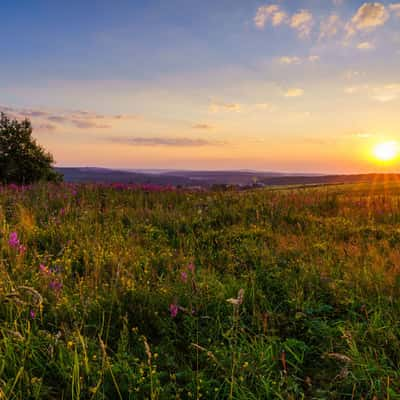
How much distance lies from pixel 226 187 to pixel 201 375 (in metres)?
9.49

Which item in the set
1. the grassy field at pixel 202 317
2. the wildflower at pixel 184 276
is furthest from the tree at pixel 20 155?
the wildflower at pixel 184 276

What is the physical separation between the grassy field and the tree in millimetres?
12980

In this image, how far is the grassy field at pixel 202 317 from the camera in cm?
203

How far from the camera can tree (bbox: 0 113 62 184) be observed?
55.7ft

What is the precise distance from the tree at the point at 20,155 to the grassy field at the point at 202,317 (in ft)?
42.6

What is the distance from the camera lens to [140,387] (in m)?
1.98

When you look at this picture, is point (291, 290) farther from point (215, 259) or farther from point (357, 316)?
point (215, 259)

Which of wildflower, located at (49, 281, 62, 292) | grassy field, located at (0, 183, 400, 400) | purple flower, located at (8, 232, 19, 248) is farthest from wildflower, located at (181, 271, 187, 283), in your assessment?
purple flower, located at (8, 232, 19, 248)

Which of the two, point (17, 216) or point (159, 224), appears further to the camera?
point (159, 224)

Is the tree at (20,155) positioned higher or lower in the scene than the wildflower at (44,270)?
higher

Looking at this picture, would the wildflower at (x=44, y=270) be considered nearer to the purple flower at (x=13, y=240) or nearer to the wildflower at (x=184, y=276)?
the purple flower at (x=13, y=240)

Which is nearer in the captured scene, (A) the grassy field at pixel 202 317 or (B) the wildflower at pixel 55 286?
(A) the grassy field at pixel 202 317

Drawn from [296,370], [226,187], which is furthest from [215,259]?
[226,187]

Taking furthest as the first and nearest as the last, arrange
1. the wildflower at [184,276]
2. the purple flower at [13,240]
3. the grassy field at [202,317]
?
1. the purple flower at [13,240]
2. the wildflower at [184,276]
3. the grassy field at [202,317]
